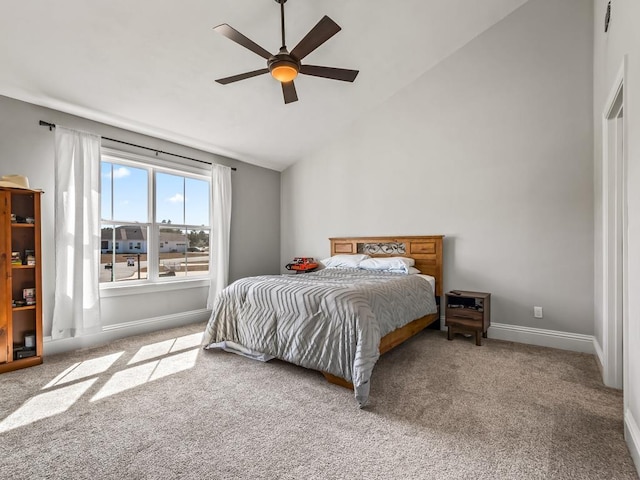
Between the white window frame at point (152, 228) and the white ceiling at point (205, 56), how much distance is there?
0.33m

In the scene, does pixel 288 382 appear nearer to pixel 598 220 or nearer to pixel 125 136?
pixel 598 220

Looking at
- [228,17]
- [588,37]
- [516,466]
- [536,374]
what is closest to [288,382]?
[516,466]

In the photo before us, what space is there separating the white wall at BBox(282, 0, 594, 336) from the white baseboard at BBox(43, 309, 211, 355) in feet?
9.14

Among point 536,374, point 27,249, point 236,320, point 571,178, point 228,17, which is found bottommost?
point 536,374

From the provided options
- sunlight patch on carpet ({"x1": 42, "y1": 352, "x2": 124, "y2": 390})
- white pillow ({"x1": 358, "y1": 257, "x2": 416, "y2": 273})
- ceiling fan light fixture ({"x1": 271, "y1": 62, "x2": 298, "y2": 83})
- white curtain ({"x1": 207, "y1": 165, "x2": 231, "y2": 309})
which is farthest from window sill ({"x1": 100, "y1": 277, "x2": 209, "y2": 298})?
ceiling fan light fixture ({"x1": 271, "y1": 62, "x2": 298, "y2": 83})

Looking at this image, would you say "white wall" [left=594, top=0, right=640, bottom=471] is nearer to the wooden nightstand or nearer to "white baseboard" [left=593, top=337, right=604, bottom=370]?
"white baseboard" [left=593, top=337, right=604, bottom=370]

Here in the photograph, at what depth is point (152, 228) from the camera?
13.7 feet

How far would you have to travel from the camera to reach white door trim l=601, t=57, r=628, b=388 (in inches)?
95.3

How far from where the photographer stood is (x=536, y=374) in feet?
8.86

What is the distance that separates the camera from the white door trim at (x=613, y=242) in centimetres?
242

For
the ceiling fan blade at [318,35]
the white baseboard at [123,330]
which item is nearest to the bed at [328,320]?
the white baseboard at [123,330]

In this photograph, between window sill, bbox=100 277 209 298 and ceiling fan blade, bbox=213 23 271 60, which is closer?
ceiling fan blade, bbox=213 23 271 60

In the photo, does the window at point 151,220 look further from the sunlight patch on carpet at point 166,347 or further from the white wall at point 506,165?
the white wall at point 506,165

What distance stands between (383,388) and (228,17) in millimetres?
3311
